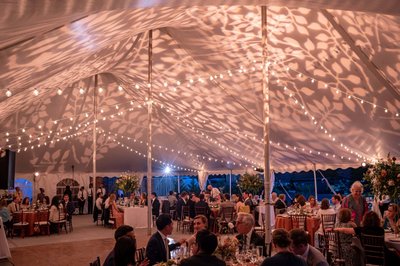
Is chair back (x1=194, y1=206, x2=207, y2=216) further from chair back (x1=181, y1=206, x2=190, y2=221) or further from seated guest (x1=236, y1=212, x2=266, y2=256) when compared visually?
seated guest (x1=236, y1=212, x2=266, y2=256)

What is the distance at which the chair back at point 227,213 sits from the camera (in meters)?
13.0

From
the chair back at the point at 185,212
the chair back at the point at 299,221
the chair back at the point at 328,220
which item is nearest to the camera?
the chair back at the point at 328,220

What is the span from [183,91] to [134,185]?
4110 mm

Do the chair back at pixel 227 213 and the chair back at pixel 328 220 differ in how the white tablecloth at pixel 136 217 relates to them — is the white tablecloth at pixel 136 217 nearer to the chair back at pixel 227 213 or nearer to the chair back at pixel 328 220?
the chair back at pixel 227 213

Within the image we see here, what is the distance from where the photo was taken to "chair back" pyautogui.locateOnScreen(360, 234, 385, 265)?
6137mm

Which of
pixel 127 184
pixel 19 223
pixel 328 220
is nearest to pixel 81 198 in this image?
pixel 127 184

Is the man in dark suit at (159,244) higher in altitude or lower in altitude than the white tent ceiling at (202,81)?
lower

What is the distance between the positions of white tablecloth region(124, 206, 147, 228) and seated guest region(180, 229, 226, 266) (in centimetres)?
1110

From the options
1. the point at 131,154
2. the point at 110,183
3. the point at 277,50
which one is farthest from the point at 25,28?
the point at 110,183

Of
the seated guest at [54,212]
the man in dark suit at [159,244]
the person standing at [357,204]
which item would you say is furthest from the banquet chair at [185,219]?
the man in dark suit at [159,244]

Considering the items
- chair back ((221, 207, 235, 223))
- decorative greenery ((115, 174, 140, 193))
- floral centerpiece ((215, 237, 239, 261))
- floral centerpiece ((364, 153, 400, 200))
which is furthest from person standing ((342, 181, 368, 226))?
decorative greenery ((115, 174, 140, 193))

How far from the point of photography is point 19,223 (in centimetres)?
1320

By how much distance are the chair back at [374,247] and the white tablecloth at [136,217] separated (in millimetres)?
9330

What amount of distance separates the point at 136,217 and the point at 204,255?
444 inches
